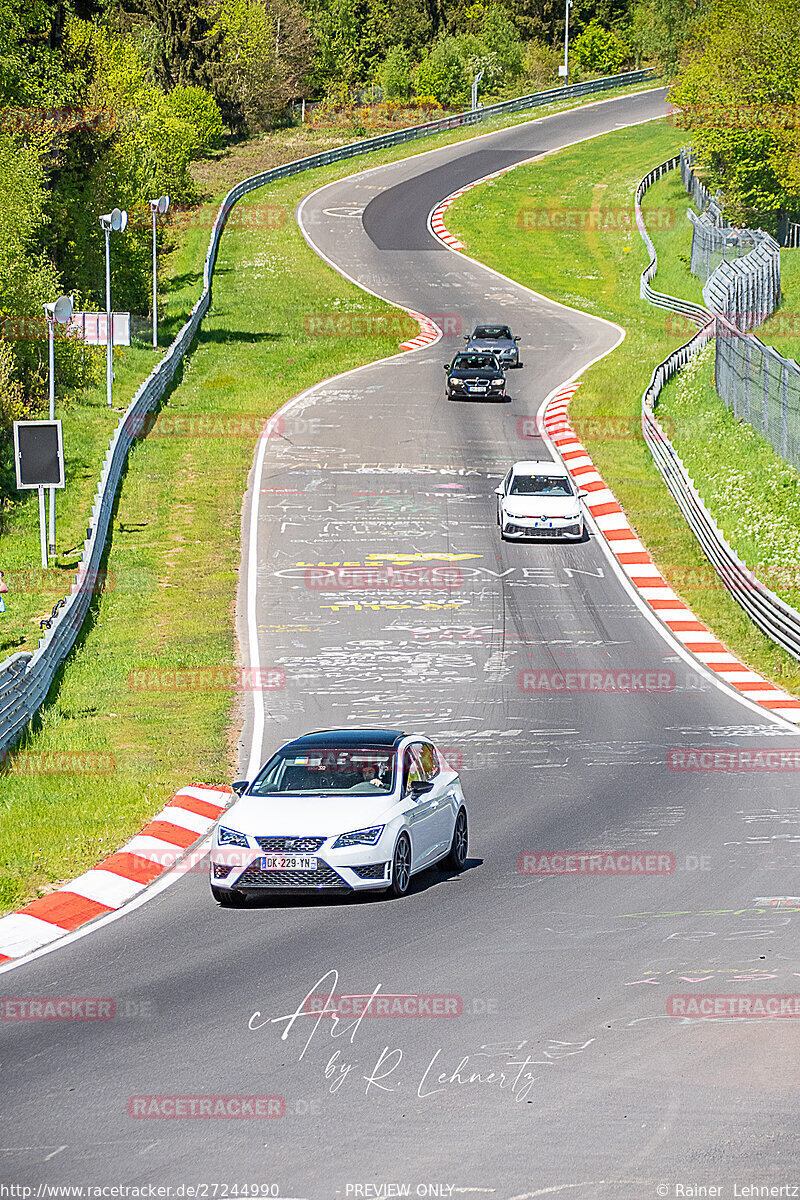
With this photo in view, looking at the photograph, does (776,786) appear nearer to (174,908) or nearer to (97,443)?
(174,908)

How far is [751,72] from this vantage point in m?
67.8

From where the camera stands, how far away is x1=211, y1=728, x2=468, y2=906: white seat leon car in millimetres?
13289

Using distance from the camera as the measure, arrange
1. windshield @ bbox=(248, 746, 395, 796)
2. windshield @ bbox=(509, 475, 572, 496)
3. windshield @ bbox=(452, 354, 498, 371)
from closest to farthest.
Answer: windshield @ bbox=(248, 746, 395, 796), windshield @ bbox=(509, 475, 572, 496), windshield @ bbox=(452, 354, 498, 371)

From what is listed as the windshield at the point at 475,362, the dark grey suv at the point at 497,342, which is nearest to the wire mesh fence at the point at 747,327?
the dark grey suv at the point at 497,342

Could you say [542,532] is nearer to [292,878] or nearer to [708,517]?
[708,517]

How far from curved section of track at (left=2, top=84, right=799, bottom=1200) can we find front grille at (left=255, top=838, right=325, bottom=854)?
0.56 m

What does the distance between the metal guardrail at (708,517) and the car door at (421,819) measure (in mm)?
13185

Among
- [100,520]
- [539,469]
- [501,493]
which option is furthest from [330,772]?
[539,469]

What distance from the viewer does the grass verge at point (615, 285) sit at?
104ft

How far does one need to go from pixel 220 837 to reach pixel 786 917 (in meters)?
4.83

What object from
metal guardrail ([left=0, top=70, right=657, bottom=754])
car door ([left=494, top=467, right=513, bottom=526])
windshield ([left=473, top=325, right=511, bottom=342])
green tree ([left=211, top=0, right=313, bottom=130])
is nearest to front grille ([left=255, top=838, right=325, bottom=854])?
metal guardrail ([left=0, top=70, right=657, bottom=754])

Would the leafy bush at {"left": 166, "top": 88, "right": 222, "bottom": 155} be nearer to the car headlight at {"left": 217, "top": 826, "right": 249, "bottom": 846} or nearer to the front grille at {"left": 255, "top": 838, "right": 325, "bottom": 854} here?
the car headlight at {"left": 217, "top": 826, "right": 249, "bottom": 846}

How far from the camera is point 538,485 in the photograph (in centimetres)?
3503
